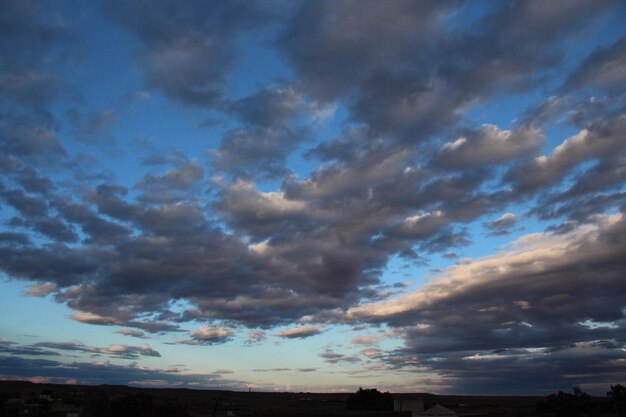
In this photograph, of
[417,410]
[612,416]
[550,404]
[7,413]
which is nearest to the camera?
[612,416]

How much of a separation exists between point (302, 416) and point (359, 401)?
66001mm

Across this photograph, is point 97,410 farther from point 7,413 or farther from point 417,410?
point 417,410

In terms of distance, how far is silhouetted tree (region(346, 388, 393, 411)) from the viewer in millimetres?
116750

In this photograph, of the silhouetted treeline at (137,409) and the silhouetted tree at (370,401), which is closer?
the silhouetted treeline at (137,409)

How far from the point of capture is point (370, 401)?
118375 mm

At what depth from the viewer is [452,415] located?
84.9 meters

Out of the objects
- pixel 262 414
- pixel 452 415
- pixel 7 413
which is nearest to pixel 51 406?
pixel 7 413

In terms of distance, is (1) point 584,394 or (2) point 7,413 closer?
(1) point 584,394

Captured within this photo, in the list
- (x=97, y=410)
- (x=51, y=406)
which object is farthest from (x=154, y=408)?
(x=51, y=406)

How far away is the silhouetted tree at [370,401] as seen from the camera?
117 meters

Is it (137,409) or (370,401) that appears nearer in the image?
(137,409)

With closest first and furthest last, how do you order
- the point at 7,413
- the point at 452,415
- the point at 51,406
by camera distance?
the point at 7,413
the point at 452,415
the point at 51,406

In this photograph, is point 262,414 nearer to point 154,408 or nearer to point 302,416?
point 302,416

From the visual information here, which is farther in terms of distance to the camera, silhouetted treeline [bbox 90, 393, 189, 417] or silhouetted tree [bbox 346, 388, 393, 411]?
silhouetted tree [bbox 346, 388, 393, 411]
